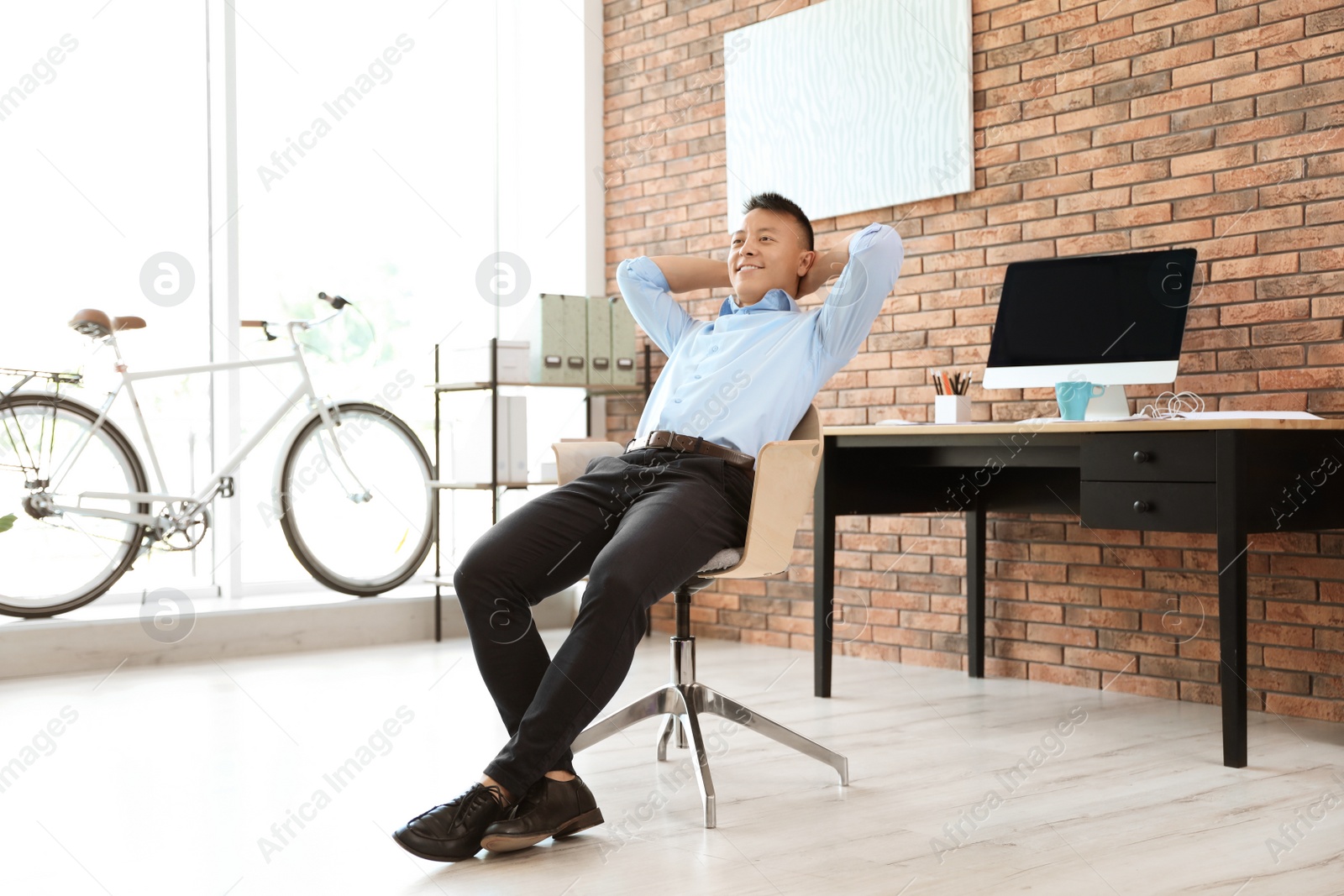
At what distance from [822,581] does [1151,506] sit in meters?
Result: 0.98

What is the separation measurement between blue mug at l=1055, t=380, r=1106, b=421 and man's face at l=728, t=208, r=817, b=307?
0.88 metres

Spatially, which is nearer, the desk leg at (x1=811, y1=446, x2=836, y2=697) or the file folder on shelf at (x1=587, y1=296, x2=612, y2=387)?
the desk leg at (x1=811, y1=446, x2=836, y2=697)

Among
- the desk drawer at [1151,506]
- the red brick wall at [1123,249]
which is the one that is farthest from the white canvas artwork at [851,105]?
the desk drawer at [1151,506]

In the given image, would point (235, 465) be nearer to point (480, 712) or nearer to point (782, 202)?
point (480, 712)

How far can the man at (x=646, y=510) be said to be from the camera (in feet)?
6.31

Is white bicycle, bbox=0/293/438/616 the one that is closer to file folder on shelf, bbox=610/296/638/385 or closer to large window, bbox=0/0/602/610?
large window, bbox=0/0/602/610

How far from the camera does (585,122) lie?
4.90m

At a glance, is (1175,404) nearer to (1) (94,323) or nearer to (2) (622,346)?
(2) (622,346)

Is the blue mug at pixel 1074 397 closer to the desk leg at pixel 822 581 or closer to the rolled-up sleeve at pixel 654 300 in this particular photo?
the desk leg at pixel 822 581

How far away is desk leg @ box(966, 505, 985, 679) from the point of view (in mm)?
3576

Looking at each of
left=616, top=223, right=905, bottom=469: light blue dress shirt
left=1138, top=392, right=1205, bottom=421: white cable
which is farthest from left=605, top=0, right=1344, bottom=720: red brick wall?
left=616, top=223, right=905, bottom=469: light blue dress shirt

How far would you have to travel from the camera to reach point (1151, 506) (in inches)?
104

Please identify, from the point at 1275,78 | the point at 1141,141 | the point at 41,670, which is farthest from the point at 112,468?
the point at 1275,78

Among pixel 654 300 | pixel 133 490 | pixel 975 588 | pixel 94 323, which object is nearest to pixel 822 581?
pixel 975 588
